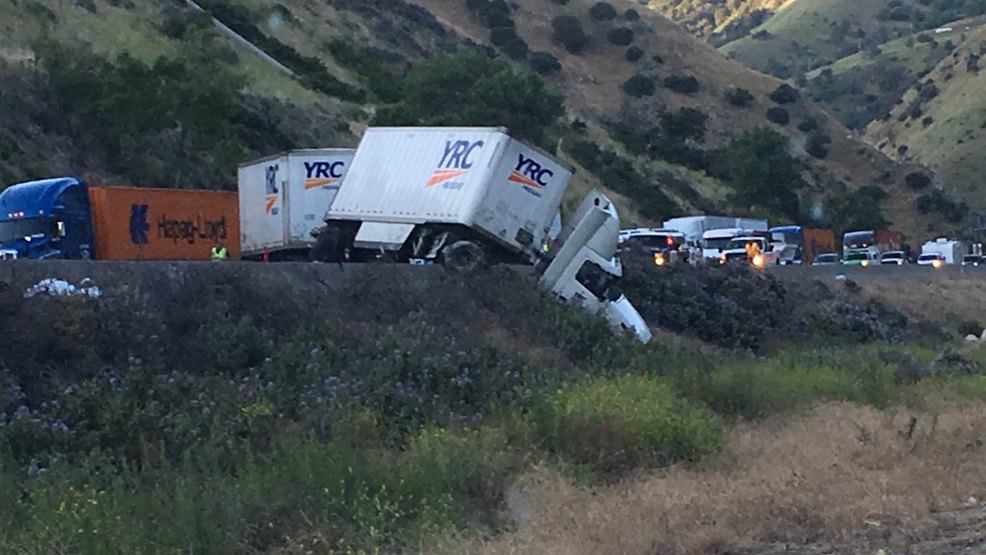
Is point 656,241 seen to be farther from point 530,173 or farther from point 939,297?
point 530,173

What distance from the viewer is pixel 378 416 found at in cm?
1659

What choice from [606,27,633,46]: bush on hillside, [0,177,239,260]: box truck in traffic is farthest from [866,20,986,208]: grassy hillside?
[0,177,239,260]: box truck in traffic

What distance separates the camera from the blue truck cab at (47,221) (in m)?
29.3

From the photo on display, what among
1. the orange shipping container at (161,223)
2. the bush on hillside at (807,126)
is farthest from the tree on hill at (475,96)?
the bush on hillside at (807,126)

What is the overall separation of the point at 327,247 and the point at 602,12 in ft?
267

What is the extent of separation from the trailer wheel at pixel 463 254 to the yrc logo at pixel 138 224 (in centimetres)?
824

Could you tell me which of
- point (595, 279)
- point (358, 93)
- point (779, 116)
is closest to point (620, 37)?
point (779, 116)

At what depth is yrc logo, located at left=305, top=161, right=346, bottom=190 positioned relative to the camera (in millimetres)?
32531

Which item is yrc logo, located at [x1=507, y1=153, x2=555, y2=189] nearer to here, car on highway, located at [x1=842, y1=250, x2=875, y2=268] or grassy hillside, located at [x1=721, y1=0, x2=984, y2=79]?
car on highway, located at [x1=842, y1=250, x2=875, y2=268]

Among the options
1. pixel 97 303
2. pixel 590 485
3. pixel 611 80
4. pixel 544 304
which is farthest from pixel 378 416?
pixel 611 80

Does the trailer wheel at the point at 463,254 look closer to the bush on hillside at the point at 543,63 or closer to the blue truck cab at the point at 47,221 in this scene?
the blue truck cab at the point at 47,221

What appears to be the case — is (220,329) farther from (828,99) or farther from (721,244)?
(828,99)

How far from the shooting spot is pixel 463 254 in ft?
91.5

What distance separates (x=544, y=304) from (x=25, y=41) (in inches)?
1099
